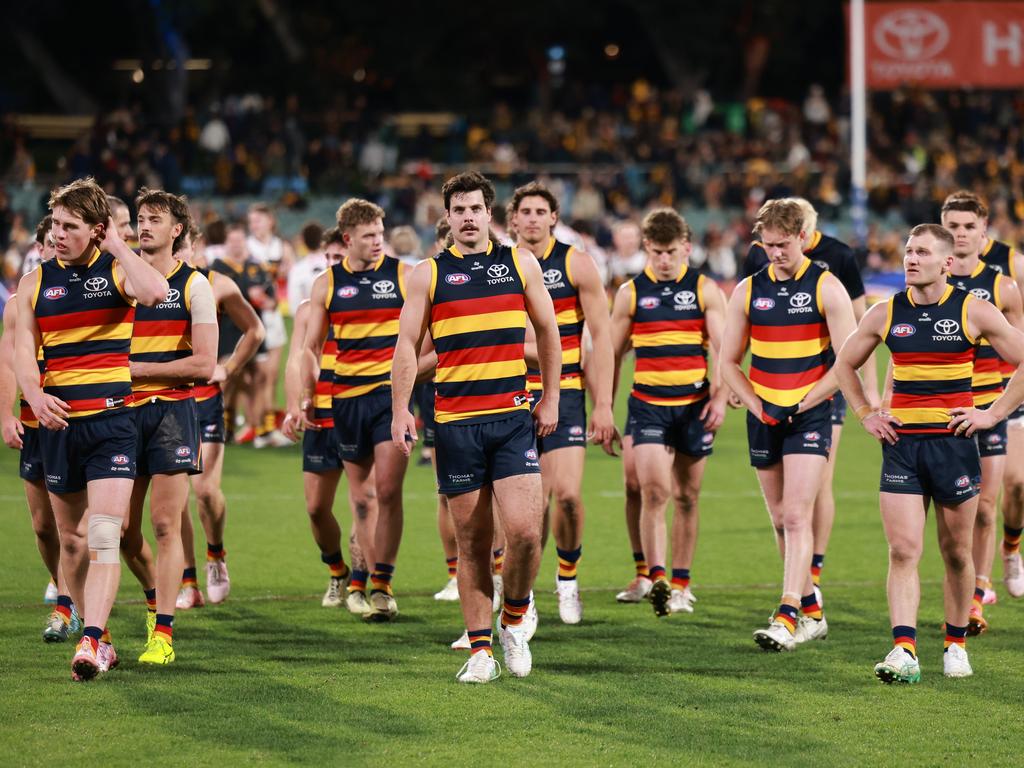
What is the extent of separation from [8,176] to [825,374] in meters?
27.2

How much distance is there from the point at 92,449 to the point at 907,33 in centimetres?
2868

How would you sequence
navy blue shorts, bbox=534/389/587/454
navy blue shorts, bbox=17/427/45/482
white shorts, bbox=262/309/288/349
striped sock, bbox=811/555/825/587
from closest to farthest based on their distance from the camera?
navy blue shorts, bbox=17/427/45/482
navy blue shorts, bbox=534/389/587/454
striped sock, bbox=811/555/825/587
white shorts, bbox=262/309/288/349

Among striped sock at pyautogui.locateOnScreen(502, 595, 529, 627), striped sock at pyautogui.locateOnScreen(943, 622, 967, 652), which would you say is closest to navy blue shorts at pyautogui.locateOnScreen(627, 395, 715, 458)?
striped sock at pyautogui.locateOnScreen(502, 595, 529, 627)

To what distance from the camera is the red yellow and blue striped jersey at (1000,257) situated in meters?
9.54

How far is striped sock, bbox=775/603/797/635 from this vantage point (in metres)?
8.18

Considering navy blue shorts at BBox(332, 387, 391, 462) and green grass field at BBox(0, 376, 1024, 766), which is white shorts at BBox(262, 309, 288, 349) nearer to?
green grass field at BBox(0, 376, 1024, 766)

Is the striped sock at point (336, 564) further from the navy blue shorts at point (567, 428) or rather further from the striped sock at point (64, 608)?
the striped sock at point (64, 608)

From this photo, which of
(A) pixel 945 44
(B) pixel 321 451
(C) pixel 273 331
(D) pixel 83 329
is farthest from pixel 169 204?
(A) pixel 945 44

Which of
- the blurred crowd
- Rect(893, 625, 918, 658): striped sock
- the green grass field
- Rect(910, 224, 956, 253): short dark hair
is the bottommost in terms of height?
the green grass field

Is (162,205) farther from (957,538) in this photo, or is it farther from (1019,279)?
(1019,279)

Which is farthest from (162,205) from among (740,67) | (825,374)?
(740,67)

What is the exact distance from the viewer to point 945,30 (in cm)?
3403

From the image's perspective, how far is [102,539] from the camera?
23.9 feet

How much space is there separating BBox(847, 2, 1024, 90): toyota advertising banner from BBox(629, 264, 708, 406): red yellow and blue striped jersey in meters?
24.4
